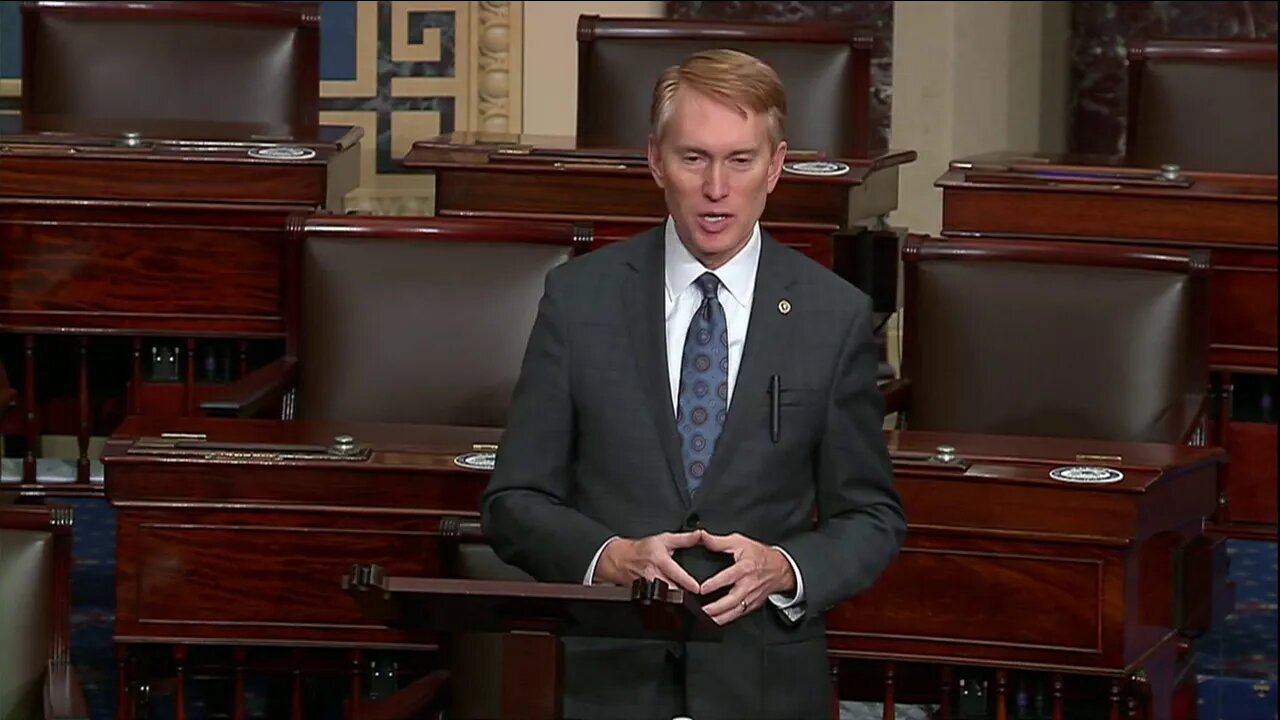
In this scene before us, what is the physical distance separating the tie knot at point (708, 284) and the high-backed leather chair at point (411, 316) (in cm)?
138

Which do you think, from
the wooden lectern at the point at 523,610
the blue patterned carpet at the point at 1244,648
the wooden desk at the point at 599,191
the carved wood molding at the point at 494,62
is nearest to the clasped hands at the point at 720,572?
the wooden lectern at the point at 523,610

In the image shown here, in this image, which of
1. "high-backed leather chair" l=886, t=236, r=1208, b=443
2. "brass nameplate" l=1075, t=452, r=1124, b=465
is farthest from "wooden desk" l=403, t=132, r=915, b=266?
"brass nameplate" l=1075, t=452, r=1124, b=465

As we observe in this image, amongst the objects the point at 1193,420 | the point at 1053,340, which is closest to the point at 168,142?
the point at 1053,340

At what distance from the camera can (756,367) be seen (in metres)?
2.46

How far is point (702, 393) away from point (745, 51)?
99.6 inches

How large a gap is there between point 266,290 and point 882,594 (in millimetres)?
1555

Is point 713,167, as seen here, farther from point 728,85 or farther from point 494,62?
point 494,62

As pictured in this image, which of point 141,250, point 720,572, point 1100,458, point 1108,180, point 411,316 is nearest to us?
point 720,572

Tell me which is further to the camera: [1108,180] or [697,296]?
[1108,180]

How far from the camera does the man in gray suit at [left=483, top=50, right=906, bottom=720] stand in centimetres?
241

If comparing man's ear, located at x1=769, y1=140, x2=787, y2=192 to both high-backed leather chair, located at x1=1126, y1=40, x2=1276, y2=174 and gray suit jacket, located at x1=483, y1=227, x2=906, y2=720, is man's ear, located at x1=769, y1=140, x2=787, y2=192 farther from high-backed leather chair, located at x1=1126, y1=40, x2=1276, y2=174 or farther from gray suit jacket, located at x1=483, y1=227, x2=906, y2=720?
high-backed leather chair, located at x1=1126, y1=40, x2=1276, y2=174

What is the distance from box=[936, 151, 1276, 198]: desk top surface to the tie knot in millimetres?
2023

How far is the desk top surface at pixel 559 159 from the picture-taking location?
4363 mm

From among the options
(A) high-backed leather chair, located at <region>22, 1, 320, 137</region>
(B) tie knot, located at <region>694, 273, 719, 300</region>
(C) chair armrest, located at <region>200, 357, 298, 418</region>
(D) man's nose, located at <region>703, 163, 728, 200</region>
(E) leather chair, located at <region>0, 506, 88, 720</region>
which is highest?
(A) high-backed leather chair, located at <region>22, 1, 320, 137</region>
